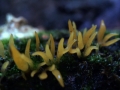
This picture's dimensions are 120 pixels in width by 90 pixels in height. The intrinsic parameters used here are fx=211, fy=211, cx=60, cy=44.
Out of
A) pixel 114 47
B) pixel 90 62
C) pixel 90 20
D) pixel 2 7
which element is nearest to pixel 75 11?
pixel 90 20

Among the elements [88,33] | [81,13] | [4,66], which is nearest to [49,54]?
[4,66]

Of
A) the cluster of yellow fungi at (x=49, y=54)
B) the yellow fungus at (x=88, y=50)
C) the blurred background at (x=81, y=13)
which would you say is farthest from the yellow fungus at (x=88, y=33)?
the blurred background at (x=81, y=13)

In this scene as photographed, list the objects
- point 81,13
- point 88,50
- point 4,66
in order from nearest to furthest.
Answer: point 4,66
point 88,50
point 81,13

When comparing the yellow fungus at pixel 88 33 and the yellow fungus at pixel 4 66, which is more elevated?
the yellow fungus at pixel 4 66

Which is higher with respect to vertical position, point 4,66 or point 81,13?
point 81,13

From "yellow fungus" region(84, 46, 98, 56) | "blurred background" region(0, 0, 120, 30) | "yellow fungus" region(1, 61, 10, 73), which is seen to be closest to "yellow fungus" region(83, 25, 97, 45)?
"yellow fungus" region(84, 46, 98, 56)

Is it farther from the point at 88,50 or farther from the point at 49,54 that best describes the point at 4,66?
the point at 88,50

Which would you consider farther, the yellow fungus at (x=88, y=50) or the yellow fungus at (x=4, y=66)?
the yellow fungus at (x=88, y=50)

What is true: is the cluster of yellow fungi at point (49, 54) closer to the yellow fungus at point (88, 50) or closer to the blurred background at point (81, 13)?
the yellow fungus at point (88, 50)

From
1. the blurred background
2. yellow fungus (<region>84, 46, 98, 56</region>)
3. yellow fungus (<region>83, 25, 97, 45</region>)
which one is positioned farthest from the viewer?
the blurred background

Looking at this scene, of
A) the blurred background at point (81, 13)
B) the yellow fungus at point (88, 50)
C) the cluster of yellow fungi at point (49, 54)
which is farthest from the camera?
the blurred background at point (81, 13)

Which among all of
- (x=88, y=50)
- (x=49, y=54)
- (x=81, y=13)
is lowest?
(x=88, y=50)

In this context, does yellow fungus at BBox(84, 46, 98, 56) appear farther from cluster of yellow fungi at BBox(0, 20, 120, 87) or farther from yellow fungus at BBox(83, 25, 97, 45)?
yellow fungus at BBox(83, 25, 97, 45)

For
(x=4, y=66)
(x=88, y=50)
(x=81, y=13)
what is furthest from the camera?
(x=81, y=13)
